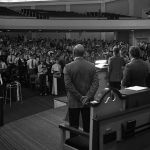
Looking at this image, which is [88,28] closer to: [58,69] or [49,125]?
[58,69]

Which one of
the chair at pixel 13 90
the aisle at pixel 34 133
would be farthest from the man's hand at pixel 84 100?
the chair at pixel 13 90

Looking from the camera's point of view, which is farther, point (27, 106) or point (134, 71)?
point (27, 106)

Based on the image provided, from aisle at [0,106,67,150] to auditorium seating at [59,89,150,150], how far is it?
68.9 inches

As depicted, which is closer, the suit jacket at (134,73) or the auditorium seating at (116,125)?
the auditorium seating at (116,125)

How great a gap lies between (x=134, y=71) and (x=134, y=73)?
0.09ft

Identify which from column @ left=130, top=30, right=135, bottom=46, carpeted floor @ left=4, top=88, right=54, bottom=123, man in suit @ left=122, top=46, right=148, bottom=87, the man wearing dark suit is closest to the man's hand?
the man wearing dark suit

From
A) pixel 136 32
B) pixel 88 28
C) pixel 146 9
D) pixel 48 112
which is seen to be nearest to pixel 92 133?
pixel 48 112

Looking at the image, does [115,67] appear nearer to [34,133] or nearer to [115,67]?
[115,67]

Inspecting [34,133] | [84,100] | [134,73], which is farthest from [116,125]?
[34,133]

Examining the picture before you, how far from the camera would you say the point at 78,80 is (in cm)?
350

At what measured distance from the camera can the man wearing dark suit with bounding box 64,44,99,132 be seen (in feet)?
11.3

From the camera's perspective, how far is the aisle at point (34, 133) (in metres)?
4.43

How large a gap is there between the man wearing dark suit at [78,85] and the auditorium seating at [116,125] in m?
0.58

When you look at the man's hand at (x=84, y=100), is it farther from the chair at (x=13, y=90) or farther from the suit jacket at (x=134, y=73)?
the chair at (x=13, y=90)
